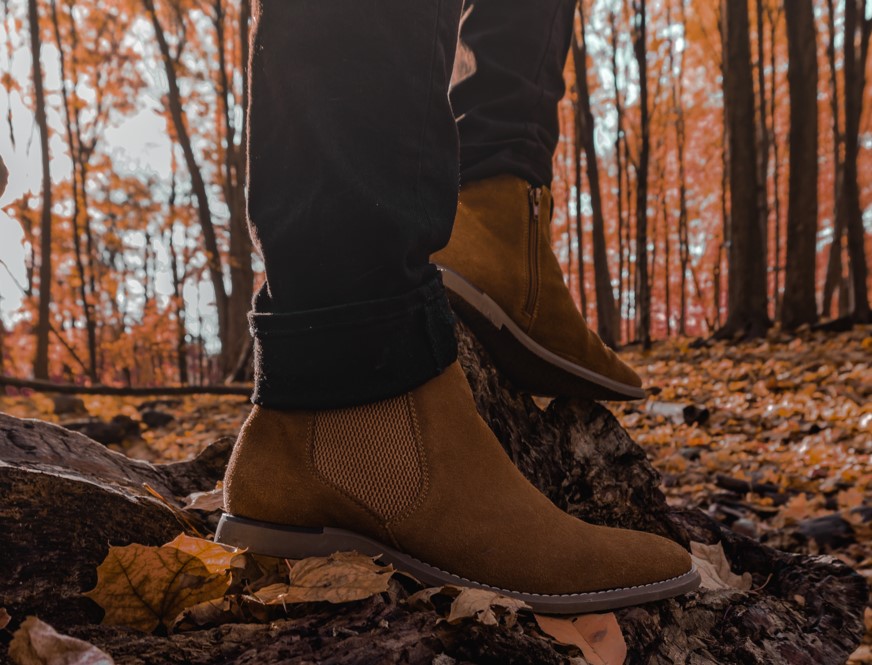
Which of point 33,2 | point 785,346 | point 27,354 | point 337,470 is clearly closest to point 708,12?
point 785,346

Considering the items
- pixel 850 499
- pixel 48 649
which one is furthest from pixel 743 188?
pixel 48 649

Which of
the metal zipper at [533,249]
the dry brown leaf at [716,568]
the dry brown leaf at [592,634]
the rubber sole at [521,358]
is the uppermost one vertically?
the metal zipper at [533,249]

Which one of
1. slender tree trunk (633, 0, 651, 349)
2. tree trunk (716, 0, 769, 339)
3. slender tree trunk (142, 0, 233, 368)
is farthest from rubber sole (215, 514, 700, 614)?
slender tree trunk (142, 0, 233, 368)

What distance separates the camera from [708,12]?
1336cm

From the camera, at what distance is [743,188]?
739 cm

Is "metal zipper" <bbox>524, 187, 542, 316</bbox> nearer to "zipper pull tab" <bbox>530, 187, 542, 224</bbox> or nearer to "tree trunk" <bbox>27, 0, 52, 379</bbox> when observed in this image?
"zipper pull tab" <bbox>530, 187, 542, 224</bbox>

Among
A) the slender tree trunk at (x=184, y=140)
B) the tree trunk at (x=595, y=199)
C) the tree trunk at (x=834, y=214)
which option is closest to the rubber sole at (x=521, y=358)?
the tree trunk at (x=595, y=199)

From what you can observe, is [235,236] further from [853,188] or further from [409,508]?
[409,508]

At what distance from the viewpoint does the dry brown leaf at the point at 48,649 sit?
0.59m

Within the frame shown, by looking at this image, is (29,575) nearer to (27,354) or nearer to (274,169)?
(274,169)

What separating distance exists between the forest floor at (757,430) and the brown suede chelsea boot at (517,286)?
1560mm

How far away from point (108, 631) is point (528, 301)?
100 cm

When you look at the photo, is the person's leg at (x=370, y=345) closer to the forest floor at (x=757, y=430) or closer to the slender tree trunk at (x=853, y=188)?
the forest floor at (x=757, y=430)

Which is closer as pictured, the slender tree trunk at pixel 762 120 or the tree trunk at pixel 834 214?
the tree trunk at pixel 834 214
